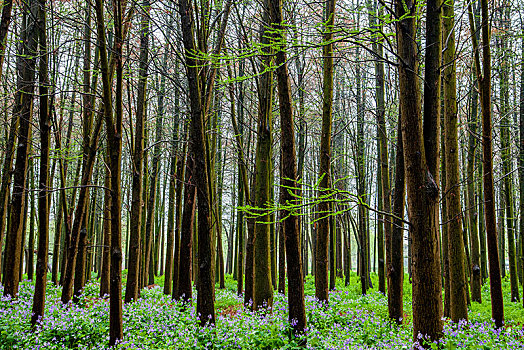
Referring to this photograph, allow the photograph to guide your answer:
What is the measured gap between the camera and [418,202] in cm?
316

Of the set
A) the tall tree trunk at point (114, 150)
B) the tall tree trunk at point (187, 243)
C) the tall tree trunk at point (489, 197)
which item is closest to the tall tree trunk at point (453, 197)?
the tall tree trunk at point (489, 197)

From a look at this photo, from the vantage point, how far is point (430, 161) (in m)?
3.37

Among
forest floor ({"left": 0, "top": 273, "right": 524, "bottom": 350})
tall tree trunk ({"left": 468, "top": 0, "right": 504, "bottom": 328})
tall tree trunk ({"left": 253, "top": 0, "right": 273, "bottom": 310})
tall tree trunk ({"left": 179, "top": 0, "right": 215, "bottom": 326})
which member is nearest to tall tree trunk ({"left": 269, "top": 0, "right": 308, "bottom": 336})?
forest floor ({"left": 0, "top": 273, "right": 524, "bottom": 350})

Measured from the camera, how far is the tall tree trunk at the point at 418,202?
3152 mm

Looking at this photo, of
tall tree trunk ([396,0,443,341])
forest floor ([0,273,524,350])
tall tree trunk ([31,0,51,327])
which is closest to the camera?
tall tree trunk ([396,0,443,341])

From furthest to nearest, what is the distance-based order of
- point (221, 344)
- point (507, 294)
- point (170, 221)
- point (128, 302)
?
point (507, 294), point (170, 221), point (128, 302), point (221, 344)

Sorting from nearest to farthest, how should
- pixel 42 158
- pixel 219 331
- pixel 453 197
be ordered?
1. pixel 219 331
2. pixel 42 158
3. pixel 453 197

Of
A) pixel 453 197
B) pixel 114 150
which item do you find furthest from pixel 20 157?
pixel 453 197

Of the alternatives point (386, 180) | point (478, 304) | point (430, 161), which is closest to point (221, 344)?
point (430, 161)

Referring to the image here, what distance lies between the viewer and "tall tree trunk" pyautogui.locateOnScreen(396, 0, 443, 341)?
10.3ft

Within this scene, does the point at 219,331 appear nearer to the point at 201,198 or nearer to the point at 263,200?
the point at 201,198

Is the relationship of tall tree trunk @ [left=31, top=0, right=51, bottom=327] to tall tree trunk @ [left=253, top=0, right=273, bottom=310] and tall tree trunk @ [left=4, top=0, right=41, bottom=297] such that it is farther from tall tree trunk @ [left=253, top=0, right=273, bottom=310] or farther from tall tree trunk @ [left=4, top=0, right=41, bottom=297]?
tall tree trunk @ [left=253, top=0, right=273, bottom=310]

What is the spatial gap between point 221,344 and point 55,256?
9200mm

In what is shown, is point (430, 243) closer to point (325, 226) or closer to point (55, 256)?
point (325, 226)
